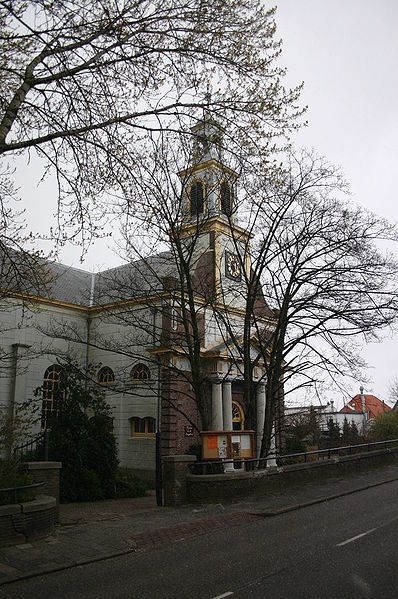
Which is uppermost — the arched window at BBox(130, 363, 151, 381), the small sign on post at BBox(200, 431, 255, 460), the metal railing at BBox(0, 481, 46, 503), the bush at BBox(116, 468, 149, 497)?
the arched window at BBox(130, 363, 151, 381)

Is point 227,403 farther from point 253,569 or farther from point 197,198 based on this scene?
point 253,569

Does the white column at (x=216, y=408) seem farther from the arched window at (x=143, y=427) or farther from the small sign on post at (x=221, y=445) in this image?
the small sign on post at (x=221, y=445)

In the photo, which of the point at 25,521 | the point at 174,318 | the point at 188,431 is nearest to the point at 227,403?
the point at 188,431

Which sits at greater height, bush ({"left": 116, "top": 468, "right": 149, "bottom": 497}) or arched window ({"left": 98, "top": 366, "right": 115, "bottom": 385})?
arched window ({"left": 98, "top": 366, "right": 115, "bottom": 385})

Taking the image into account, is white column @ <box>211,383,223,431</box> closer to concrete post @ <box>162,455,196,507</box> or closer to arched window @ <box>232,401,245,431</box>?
arched window @ <box>232,401,245,431</box>

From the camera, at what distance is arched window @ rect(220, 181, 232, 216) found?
15794 mm

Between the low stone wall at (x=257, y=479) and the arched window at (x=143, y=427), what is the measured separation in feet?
25.3

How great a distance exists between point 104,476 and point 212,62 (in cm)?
1314

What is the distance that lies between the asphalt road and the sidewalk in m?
0.36

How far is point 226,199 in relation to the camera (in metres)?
17.2

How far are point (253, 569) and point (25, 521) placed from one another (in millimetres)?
4181

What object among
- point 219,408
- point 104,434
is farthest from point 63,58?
point 219,408

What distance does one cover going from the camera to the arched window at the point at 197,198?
16766 millimetres

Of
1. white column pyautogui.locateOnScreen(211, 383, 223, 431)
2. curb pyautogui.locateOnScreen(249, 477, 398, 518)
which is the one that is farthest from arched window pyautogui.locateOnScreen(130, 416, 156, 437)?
curb pyautogui.locateOnScreen(249, 477, 398, 518)
